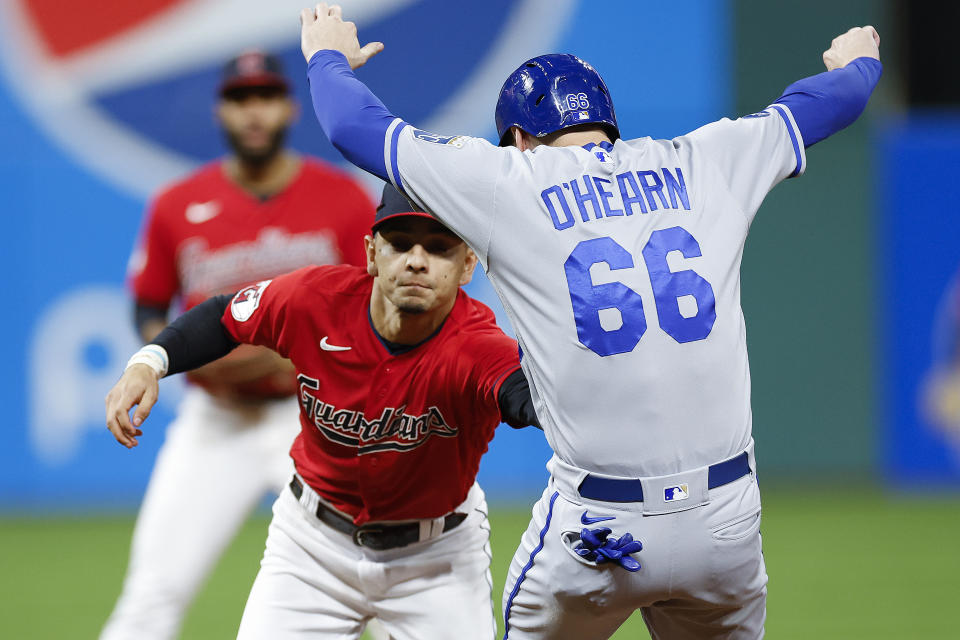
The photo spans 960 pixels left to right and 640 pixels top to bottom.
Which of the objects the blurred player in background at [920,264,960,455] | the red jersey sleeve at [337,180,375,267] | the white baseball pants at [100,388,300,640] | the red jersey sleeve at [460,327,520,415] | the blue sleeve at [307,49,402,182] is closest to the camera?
the blue sleeve at [307,49,402,182]

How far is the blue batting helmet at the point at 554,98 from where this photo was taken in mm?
3191

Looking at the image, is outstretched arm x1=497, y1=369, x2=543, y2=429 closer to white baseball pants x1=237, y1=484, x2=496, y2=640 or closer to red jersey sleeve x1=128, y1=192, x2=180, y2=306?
white baseball pants x1=237, y1=484, x2=496, y2=640

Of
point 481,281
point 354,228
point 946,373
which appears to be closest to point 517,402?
point 354,228

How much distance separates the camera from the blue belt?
297 centimetres

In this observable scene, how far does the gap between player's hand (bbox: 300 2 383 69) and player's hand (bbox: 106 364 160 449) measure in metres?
0.96

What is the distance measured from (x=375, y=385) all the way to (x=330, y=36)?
0.97m

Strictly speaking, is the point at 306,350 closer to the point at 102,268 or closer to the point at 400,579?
the point at 400,579

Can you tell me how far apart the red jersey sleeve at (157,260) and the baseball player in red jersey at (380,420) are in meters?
2.03

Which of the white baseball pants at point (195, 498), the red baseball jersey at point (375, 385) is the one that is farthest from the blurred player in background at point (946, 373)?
the red baseball jersey at point (375, 385)

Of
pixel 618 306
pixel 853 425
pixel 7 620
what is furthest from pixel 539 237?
pixel 853 425

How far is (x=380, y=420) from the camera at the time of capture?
139 inches

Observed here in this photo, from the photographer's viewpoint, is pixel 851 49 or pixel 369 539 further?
pixel 369 539

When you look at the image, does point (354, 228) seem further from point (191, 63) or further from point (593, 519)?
point (191, 63)

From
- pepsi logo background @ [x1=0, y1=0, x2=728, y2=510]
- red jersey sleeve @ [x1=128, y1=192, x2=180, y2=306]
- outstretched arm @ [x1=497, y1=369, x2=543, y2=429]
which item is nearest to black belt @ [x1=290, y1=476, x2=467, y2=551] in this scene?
outstretched arm @ [x1=497, y1=369, x2=543, y2=429]
